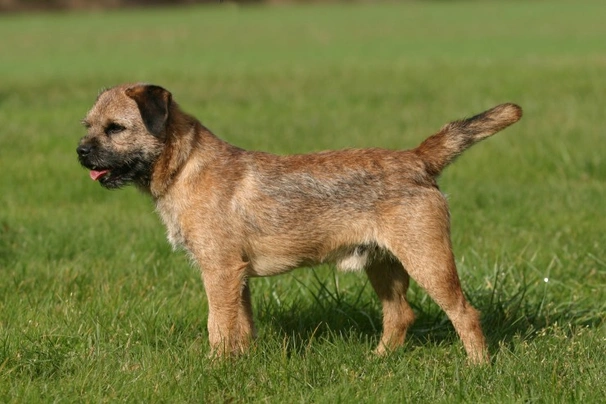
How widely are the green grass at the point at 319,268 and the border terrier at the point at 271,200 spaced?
0.42 m

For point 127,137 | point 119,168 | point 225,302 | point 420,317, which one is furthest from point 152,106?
point 420,317

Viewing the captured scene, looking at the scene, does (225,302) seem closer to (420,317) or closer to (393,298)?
(393,298)

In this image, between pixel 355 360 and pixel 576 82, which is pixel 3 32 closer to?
pixel 576 82

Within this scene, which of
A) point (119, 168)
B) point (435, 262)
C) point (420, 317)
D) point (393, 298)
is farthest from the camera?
point (420, 317)

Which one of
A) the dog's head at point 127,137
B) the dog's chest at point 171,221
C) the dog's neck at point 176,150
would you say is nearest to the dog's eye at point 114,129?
the dog's head at point 127,137

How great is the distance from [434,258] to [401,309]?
0.80m

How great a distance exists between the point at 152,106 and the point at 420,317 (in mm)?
2398

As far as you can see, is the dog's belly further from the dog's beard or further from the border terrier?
the dog's beard

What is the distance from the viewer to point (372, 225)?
A: 245 inches

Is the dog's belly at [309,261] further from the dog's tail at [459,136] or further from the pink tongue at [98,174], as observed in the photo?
the pink tongue at [98,174]

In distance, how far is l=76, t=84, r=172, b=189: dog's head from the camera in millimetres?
6379

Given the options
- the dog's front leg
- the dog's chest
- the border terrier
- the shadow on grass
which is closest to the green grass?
the shadow on grass

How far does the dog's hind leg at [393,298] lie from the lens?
267 inches

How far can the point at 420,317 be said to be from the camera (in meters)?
7.27
